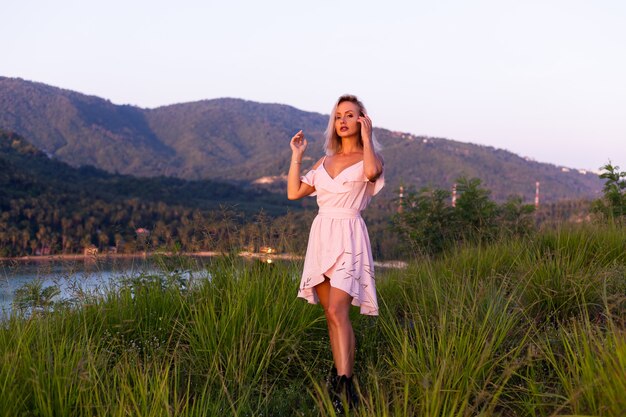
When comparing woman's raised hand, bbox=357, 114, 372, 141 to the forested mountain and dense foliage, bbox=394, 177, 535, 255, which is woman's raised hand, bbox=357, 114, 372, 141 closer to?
the forested mountain

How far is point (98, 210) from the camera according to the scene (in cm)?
1569

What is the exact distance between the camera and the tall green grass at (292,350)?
321 cm

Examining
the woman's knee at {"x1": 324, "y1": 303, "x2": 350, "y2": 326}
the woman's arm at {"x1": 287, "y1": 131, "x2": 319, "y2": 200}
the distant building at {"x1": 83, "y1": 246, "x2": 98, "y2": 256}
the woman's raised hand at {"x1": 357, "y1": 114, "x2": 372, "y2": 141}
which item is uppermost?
the woman's raised hand at {"x1": 357, "y1": 114, "x2": 372, "y2": 141}

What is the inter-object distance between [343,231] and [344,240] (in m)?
0.06

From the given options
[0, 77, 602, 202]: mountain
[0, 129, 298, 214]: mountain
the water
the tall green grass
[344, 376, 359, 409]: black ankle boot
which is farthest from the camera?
[0, 77, 602, 202]: mountain

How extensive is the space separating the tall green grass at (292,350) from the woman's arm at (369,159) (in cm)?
94

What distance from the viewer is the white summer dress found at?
4.28 meters

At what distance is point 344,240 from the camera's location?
4.31m

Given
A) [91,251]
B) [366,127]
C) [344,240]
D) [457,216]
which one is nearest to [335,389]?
[344,240]

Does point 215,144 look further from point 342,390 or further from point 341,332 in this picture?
point 342,390

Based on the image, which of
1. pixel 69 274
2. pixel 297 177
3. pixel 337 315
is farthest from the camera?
pixel 69 274

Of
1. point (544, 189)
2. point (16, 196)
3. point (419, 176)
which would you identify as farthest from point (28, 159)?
point (544, 189)

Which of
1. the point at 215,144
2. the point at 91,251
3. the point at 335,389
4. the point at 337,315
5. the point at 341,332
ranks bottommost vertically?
the point at 335,389

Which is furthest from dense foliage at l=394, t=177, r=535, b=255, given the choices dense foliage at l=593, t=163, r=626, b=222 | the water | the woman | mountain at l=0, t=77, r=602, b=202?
mountain at l=0, t=77, r=602, b=202
